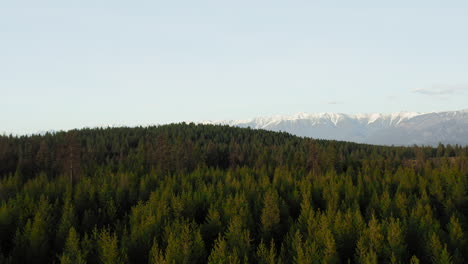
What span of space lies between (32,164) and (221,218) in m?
92.2

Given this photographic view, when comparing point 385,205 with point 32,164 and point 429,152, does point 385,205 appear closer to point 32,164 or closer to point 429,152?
point 32,164

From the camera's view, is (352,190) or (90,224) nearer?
(90,224)

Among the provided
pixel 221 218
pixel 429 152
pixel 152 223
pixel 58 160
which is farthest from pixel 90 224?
pixel 429 152

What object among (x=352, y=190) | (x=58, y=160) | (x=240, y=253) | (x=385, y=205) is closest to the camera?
(x=240, y=253)

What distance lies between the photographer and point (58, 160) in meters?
91.4

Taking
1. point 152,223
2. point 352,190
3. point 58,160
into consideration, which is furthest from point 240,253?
point 58,160

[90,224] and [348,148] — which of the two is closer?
Answer: [90,224]

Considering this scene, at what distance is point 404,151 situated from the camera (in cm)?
17162

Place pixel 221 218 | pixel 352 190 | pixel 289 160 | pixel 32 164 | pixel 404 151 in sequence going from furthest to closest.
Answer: pixel 404 151 → pixel 289 160 → pixel 32 164 → pixel 352 190 → pixel 221 218

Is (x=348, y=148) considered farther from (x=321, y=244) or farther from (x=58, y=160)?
(x=321, y=244)

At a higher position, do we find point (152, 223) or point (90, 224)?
point (152, 223)

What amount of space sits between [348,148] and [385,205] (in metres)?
150

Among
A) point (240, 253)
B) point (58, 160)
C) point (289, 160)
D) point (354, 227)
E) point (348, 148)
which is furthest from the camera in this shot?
point (348, 148)

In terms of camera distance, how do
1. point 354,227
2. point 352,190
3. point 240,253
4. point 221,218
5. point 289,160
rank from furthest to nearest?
point 289,160
point 352,190
point 221,218
point 354,227
point 240,253
